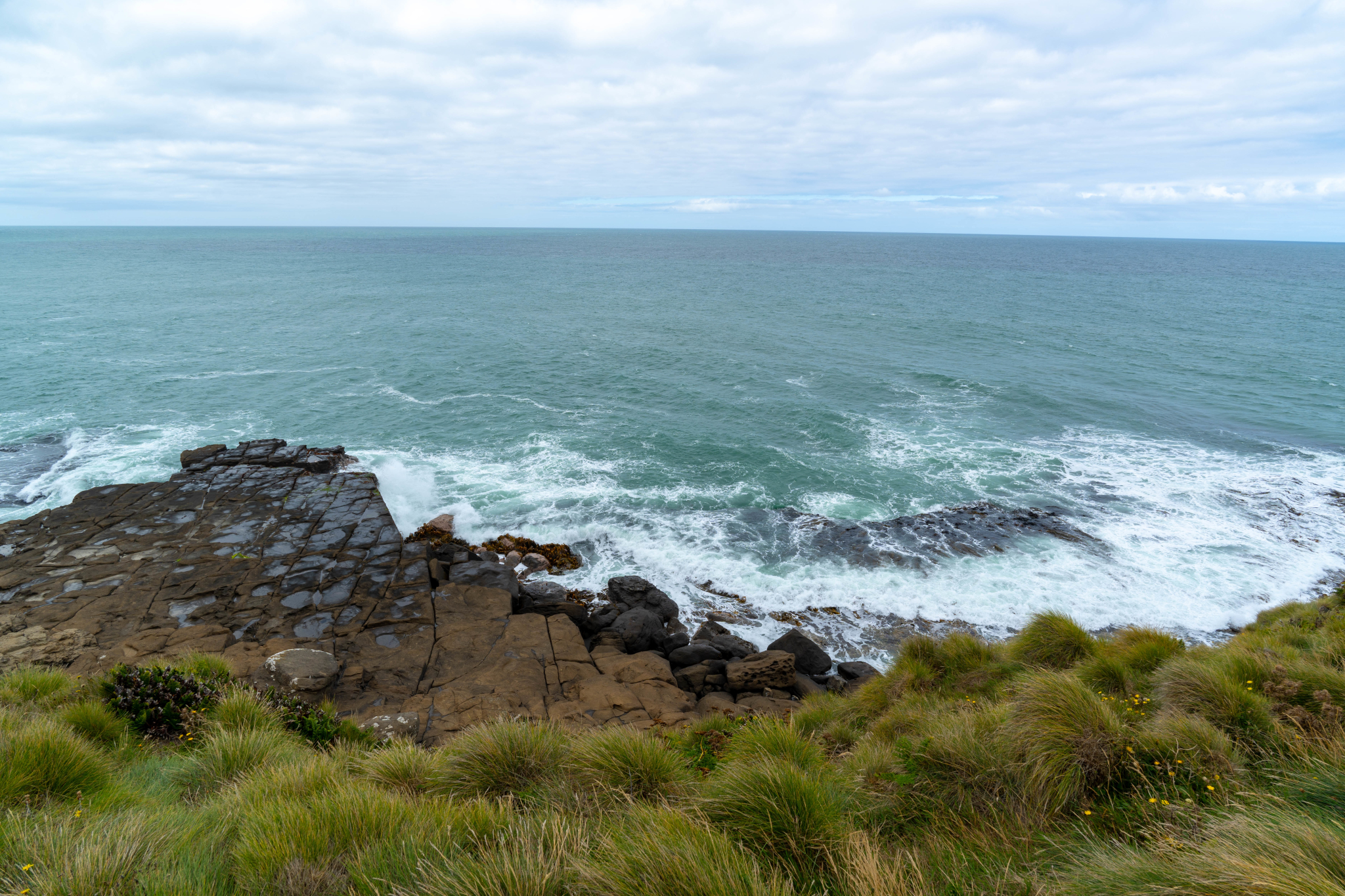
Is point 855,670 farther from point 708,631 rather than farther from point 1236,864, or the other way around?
point 1236,864

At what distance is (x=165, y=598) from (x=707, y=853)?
15.4 metres

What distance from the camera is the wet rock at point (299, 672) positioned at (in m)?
11.3

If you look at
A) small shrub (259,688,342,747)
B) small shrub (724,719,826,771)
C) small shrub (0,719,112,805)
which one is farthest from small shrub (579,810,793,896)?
small shrub (259,688,342,747)

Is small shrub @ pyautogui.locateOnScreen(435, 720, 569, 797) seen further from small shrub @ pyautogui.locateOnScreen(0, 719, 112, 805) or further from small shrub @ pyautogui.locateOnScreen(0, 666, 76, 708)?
small shrub @ pyautogui.locateOnScreen(0, 666, 76, 708)

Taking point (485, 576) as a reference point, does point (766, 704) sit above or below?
below

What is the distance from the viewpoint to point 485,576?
16.2 metres

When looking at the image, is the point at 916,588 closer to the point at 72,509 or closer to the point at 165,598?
the point at 165,598

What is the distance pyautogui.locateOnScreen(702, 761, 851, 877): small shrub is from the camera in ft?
15.1

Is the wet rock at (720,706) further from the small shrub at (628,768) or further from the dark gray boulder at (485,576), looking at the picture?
the dark gray boulder at (485,576)

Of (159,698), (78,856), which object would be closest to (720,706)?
(159,698)

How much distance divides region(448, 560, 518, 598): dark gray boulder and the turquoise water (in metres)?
2.97

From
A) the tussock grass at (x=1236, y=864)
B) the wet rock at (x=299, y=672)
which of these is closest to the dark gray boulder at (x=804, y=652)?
the wet rock at (x=299, y=672)

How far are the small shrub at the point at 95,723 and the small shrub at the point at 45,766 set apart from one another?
1.56 metres

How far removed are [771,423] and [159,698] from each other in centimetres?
2412
